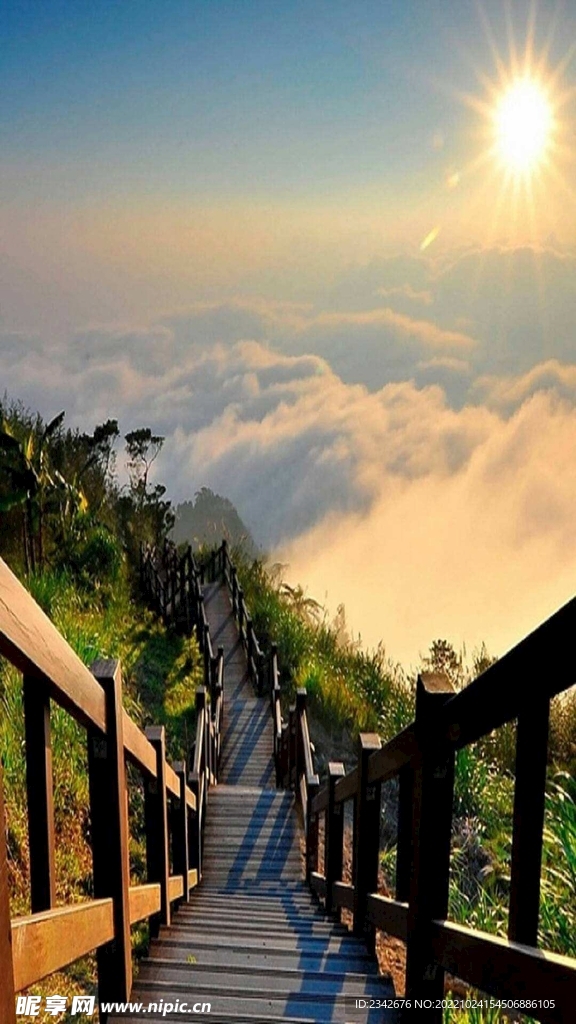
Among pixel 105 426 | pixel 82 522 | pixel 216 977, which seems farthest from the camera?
pixel 105 426

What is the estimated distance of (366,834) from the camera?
3.08 meters

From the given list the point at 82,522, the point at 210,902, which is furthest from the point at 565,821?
the point at 82,522

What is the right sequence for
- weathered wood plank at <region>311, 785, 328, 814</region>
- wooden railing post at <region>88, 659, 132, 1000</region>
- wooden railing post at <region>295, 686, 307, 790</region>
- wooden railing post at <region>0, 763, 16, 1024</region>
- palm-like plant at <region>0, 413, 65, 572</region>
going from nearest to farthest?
wooden railing post at <region>0, 763, 16, 1024</region>, wooden railing post at <region>88, 659, 132, 1000</region>, weathered wood plank at <region>311, 785, 328, 814</region>, wooden railing post at <region>295, 686, 307, 790</region>, palm-like plant at <region>0, 413, 65, 572</region>

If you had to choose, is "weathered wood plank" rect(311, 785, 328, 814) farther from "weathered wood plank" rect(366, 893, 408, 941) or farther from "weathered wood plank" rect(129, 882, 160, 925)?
"weathered wood plank" rect(129, 882, 160, 925)

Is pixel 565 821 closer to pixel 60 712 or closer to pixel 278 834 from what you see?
pixel 278 834

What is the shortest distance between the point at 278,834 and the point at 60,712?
3.11 m

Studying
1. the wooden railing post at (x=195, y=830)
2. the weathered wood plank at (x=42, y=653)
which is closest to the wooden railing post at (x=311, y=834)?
the wooden railing post at (x=195, y=830)

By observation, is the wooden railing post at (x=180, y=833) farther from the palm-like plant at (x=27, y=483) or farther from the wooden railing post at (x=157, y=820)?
the palm-like plant at (x=27, y=483)

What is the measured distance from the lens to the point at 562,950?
412 cm

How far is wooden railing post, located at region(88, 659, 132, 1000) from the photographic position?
6.66ft

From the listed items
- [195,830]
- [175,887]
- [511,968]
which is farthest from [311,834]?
Answer: [511,968]

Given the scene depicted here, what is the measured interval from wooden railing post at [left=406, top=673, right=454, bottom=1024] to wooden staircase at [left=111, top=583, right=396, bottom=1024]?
0.38 metres

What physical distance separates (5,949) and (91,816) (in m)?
0.86

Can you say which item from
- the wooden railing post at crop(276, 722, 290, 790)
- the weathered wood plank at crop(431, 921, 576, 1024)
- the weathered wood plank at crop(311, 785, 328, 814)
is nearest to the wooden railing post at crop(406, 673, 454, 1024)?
the weathered wood plank at crop(431, 921, 576, 1024)
